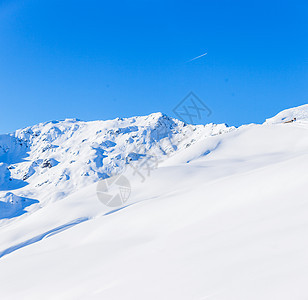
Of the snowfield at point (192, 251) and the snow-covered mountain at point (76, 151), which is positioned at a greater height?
the snow-covered mountain at point (76, 151)

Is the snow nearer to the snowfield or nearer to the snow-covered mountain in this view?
the snow-covered mountain

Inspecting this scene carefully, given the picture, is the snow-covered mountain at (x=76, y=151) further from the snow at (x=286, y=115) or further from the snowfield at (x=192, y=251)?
the snowfield at (x=192, y=251)

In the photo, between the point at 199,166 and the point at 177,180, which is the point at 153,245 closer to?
the point at 177,180

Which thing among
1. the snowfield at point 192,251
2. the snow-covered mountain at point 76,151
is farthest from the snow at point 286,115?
the snowfield at point 192,251

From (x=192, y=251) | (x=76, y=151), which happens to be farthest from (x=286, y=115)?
(x=76, y=151)

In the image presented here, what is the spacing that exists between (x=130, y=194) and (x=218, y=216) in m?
17.9

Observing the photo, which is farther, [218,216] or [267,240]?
[218,216]

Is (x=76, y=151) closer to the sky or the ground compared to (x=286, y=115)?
closer to the sky

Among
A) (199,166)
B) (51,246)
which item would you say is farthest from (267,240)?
(199,166)

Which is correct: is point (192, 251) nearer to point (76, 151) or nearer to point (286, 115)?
point (286, 115)

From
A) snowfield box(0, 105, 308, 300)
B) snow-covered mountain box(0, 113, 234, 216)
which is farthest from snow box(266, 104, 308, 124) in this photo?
snowfield box(0, 105, 308, 300)

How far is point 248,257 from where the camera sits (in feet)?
14.6

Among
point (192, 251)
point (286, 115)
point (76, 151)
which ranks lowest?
point (192, 251)

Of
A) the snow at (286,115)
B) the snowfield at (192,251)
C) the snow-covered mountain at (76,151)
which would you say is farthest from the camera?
the snow-covered mountain at (76,151)
